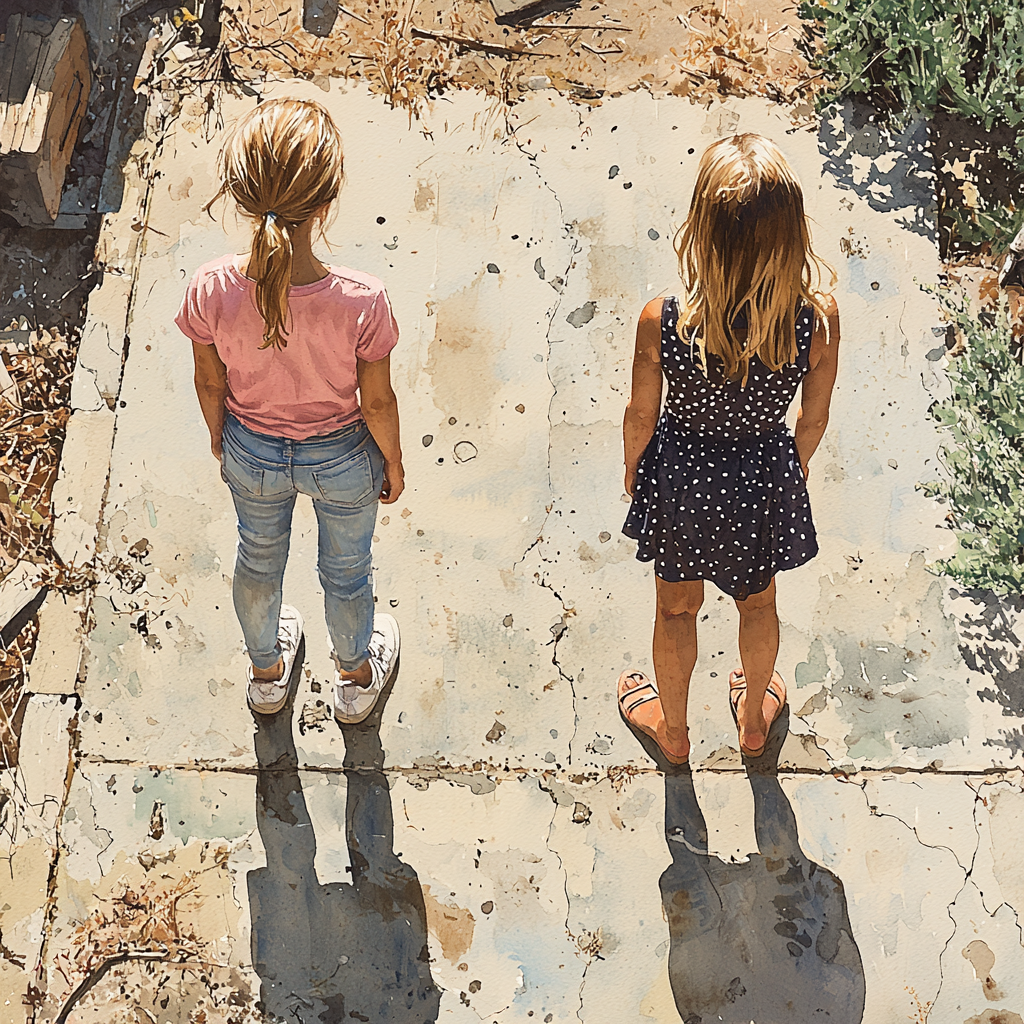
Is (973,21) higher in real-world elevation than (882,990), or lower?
higher

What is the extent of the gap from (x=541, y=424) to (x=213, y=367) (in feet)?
4.70

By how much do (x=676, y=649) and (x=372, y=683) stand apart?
2.86ft

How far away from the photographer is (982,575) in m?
Result: 3.07

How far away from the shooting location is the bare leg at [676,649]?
247 centimetres

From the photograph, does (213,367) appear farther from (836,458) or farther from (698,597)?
(836,458)

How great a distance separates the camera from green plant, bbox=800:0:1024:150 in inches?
153

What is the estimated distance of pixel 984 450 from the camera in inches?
129

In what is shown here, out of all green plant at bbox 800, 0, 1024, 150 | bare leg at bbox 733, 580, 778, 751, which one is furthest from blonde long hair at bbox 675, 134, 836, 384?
green plant at bbox 800, 0, 1024, 150

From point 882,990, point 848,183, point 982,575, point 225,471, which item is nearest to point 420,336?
point 225,471

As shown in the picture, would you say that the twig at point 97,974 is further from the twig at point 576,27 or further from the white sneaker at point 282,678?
the twig at point 576,27

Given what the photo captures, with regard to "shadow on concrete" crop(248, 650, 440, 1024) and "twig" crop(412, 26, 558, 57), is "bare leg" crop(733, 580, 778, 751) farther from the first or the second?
"twig" crop(412, 26, 558, 57)

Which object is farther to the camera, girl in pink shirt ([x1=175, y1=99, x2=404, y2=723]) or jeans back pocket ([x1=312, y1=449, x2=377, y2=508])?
jeans back pocket ([x1=312, y1=449, x2=377, y2=508])

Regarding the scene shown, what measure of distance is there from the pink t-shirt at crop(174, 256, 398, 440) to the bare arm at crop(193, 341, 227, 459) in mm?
36

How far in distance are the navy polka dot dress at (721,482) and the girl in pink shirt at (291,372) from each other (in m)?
0.58
